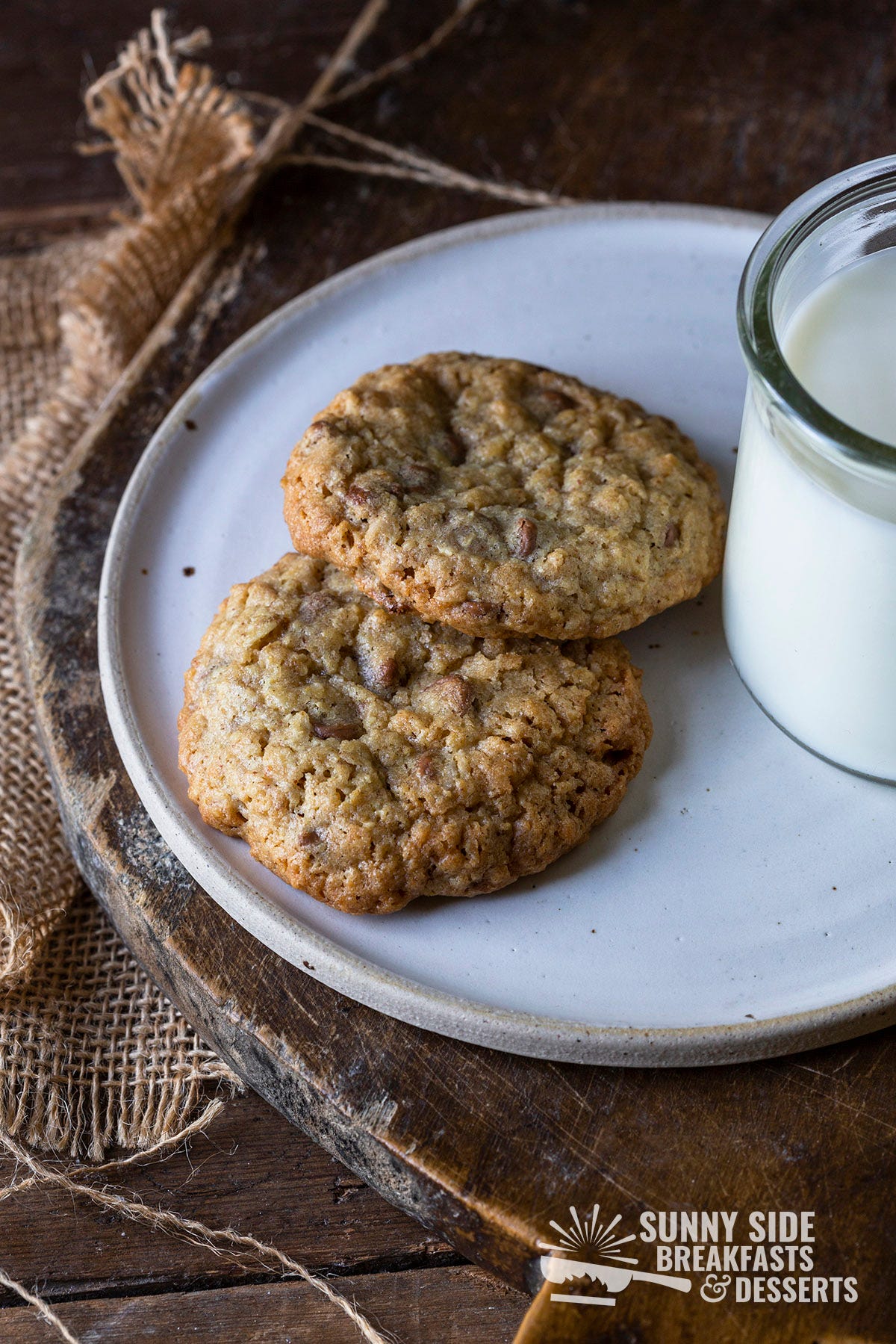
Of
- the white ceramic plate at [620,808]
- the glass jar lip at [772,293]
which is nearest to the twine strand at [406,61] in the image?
the white ceramic plate at [620,808]

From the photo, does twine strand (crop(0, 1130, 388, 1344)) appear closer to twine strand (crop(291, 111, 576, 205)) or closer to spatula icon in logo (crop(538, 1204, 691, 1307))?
spatula icon in logo (crop(538, 1204, 691, 1307))

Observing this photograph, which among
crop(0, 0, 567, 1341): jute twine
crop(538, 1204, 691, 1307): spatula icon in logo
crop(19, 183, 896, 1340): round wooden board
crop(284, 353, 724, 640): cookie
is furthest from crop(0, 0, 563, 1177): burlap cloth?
crop(284, 353, 724, 640): cookie

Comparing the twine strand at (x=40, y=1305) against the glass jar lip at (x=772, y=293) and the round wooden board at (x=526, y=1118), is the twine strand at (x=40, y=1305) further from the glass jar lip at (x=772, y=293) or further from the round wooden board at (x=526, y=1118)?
the glass jar lip at (x=772, y=293)

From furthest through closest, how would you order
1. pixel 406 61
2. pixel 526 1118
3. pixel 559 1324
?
pixel 406 61 < pixel 526 1118 < pixel 559 1324

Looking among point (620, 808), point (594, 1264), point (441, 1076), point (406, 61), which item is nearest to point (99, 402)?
point (406, 61)

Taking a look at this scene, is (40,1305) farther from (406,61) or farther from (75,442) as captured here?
(406,61)
